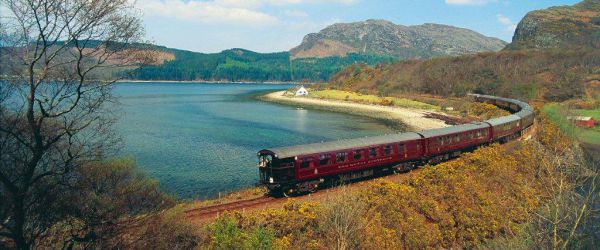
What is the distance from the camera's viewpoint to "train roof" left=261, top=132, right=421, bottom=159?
87.4 feet

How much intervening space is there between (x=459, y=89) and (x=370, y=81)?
50.8 meters

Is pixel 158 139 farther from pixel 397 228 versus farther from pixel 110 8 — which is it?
pixel 110 8

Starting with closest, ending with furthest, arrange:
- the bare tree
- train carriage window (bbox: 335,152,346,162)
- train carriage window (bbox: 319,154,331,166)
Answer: the bare tree, train carriage window (bbox: 319,154,331,166), train carriage window (bbox: 335,152,346,162)

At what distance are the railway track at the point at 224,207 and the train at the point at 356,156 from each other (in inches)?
45.8

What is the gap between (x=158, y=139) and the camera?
199 ft

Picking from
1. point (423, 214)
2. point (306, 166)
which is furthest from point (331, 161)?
point (423, 214)

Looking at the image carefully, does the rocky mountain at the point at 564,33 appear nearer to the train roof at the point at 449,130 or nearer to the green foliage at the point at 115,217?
the train roof at the point at 449,130

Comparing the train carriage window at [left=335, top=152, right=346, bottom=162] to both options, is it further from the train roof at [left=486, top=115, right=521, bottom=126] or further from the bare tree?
the train roof at [left=486, top=115, right=521, bottom=126]

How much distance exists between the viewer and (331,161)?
2848 cm

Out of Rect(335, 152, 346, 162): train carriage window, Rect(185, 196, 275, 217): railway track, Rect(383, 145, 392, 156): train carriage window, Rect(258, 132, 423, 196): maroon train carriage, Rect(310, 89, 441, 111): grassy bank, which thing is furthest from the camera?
Rect(310, 89, 441, 111): grassy bank

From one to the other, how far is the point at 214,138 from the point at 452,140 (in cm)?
3725

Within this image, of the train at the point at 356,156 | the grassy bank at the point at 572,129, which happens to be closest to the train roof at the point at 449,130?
the train at the point at 356,156

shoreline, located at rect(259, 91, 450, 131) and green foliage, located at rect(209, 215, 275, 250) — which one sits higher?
green foliage, located at rect(209, 215, 275, 250)

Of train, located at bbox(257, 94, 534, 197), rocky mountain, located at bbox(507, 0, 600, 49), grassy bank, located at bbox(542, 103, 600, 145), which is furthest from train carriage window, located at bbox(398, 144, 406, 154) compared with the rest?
rocky mountain, located at bbox(507, 0, 600, 49)
